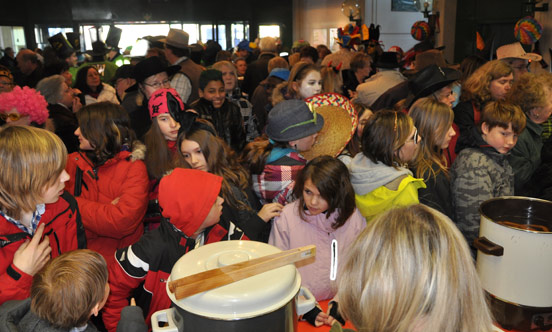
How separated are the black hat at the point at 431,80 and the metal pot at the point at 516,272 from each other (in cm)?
184

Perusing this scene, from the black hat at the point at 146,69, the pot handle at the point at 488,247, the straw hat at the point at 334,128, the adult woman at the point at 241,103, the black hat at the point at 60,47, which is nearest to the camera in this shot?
the pot handle at the point at 488,247

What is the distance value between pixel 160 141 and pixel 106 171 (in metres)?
0.47

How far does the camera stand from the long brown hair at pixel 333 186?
2.00 metres

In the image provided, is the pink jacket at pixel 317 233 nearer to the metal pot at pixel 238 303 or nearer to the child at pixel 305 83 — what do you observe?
the metal pot at pixel 238 303

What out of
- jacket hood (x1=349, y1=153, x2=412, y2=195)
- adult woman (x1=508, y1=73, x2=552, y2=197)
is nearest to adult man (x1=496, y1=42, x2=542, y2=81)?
adult woman (x1=508, y1=73, x2=552, y2=197)

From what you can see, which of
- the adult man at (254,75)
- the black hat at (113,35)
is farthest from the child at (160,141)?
the black hat at (113,35)

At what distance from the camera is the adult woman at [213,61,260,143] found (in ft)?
13.6

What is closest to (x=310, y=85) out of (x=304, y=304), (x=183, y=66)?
(x=183, y=66)

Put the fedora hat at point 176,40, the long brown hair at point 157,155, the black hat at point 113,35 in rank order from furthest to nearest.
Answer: the black hat at point 113,35 < the fedora hat at point 176,40 < the long brown hair at point 157,155

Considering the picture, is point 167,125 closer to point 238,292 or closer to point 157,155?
point 157,155

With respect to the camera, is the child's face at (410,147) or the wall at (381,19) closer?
the child's face at (410,147)

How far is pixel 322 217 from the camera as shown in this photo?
2.04m

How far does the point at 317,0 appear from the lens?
1373 cm

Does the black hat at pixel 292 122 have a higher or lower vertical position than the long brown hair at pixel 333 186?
higher
